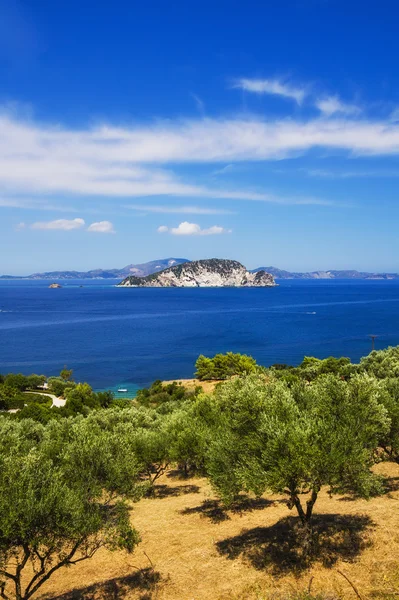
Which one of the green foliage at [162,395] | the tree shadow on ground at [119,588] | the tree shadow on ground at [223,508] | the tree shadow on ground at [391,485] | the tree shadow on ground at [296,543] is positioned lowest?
the green foliage at [162,395]

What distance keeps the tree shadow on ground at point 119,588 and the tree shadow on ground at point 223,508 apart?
23.9 ft

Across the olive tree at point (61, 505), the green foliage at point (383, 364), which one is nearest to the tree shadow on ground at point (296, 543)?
the olive tree at point (61, 505)

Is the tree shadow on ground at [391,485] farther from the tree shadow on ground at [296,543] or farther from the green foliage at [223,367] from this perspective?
the green foliage at [223,367]

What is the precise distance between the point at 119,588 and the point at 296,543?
9.42 m

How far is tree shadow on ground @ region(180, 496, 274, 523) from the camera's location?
1079 inches

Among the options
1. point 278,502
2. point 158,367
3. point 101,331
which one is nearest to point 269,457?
point 278,502

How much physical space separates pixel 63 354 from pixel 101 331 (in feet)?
143

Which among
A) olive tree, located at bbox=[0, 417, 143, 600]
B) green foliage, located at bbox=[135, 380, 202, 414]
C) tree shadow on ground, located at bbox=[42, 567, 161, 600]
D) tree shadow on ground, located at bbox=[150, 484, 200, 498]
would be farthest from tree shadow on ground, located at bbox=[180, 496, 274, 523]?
green foliage, located at bbox=[135, 380, 202, 414]

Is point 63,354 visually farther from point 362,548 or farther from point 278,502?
point 362,548

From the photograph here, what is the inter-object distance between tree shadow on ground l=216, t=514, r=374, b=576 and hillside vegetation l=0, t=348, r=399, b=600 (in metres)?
0.08

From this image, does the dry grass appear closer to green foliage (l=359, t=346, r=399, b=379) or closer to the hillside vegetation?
the hillside vegetation

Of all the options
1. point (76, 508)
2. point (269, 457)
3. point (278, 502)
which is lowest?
point (278, 502)

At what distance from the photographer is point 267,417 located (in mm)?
18750

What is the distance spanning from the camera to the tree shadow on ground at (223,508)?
27.4 meters
